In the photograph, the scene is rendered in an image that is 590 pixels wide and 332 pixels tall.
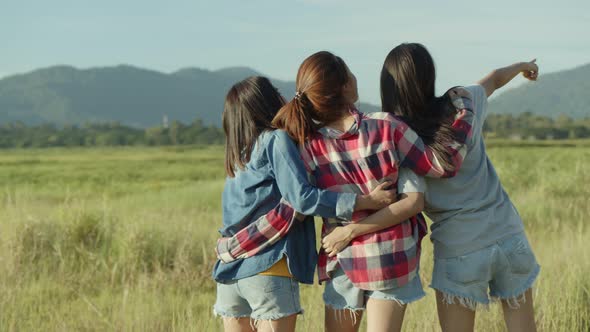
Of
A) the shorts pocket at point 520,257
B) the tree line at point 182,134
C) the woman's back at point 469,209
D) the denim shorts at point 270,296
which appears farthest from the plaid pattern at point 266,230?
the tree line at point 182,134

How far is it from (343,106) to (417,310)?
2172 mm

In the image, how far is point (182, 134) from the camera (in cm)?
8500

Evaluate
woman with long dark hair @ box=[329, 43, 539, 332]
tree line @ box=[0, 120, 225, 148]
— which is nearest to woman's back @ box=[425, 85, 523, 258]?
woman with long dark hair @ box=[329, 43, 539, 332]

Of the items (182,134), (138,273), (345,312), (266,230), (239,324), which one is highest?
(266,230)

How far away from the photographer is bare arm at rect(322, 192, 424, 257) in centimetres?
264

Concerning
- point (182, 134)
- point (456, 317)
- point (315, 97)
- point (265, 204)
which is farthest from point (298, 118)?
point (182, 134)

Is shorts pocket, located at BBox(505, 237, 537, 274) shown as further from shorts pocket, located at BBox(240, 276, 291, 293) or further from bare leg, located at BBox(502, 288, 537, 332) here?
shorts pocket, located at BBox(240, 276, 291, 293)

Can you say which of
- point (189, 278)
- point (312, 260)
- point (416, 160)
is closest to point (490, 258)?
point (416, 160)

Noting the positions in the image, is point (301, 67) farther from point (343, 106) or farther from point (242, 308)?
point (242, 308)

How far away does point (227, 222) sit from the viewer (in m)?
2.92

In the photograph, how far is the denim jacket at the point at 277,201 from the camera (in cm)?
263

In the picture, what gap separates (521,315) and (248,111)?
137 cm

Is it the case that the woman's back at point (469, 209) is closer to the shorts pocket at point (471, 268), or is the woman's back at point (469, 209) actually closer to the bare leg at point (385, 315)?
the shorts pocket at point (471, 268)

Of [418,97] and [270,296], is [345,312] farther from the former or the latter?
[418,97]
